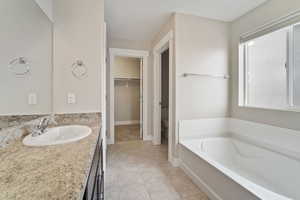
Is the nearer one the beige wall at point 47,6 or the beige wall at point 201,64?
the beige wall at point 47,6

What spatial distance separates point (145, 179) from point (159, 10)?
2520 mm

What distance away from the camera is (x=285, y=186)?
1.52 m

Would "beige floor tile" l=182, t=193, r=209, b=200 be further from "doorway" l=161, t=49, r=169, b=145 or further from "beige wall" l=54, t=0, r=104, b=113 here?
"doorway" l=161, t=49, r=169, b=145

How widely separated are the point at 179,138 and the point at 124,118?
3252 mm

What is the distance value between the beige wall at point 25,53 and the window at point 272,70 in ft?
9.18

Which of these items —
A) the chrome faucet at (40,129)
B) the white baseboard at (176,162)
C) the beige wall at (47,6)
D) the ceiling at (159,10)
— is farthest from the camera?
the white baseboard at (176,162)

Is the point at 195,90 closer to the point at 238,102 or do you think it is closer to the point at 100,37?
the point at 238,102

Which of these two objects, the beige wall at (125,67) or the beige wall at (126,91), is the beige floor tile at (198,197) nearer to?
the beige wall at (126,91)

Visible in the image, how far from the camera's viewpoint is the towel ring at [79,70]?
1.63 m

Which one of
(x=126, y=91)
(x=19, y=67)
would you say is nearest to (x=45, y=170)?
(x=19, y=67)

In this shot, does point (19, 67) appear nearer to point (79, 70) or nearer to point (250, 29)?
point (79, 70)

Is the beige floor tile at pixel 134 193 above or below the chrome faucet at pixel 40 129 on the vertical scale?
below

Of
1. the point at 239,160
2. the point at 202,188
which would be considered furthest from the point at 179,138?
the point at 239,160

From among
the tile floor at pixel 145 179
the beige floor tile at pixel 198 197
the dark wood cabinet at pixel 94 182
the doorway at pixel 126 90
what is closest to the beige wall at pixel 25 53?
the dark wood cabinet at pixel 94 182
